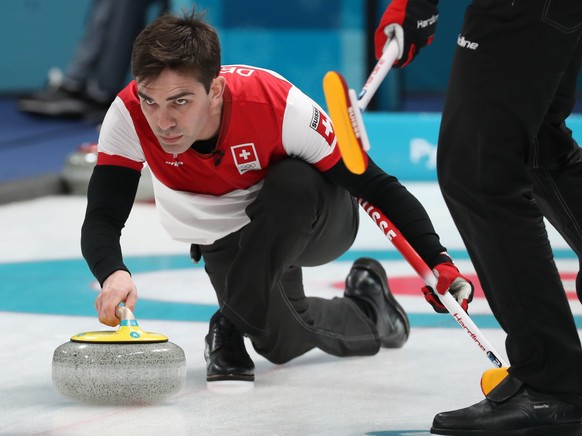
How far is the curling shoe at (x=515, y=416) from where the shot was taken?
6.67 ft

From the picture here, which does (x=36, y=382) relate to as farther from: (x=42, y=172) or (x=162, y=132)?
(x=42, y=172)

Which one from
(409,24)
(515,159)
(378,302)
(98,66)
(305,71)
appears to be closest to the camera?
(515,159)

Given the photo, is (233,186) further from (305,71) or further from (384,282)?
(305,71)

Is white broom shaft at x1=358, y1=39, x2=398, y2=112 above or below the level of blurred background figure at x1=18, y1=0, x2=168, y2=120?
above

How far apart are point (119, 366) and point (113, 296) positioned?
0.12 m

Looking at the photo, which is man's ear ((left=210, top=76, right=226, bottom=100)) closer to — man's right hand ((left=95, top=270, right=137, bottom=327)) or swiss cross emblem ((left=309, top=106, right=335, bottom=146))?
swiss cross emblem ((left=309, top=106, right=335, bottom=146))

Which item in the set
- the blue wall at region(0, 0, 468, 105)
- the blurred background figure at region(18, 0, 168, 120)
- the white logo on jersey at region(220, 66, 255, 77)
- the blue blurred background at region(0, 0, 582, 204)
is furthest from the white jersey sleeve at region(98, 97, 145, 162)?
the blurred background figure at region(18, 0, 168, 120)

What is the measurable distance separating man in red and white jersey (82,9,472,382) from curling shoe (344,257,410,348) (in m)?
0.24

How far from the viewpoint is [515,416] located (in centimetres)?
204

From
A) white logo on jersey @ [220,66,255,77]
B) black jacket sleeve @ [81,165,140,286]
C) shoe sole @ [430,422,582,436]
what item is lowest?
shoe sole @ [430,422,582,436]

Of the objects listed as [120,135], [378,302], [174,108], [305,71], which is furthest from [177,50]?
[305,71]

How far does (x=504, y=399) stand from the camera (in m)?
2.07

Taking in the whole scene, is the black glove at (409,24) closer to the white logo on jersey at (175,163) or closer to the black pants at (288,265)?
the black pants at (288,265)

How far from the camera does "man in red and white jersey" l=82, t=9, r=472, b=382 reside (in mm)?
2285
